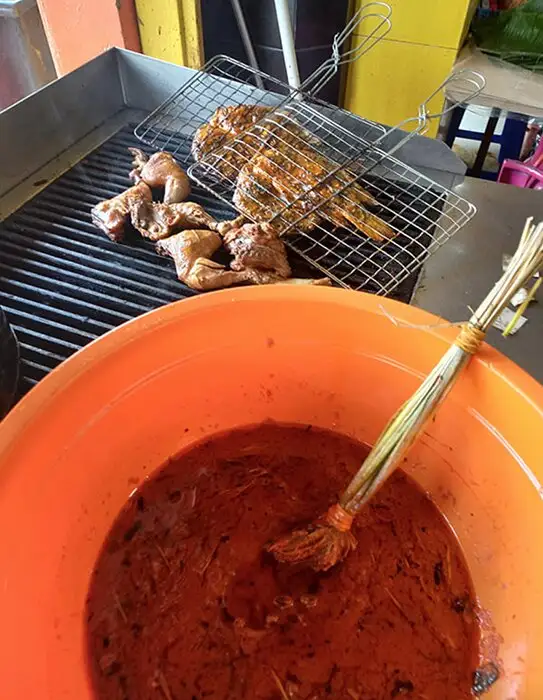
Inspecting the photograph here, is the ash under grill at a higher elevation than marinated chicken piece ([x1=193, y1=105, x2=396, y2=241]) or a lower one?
lower

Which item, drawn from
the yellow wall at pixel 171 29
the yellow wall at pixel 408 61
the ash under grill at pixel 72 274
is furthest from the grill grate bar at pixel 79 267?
the yellow wall at pixel 408 61

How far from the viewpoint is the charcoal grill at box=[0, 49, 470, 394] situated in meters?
1.35

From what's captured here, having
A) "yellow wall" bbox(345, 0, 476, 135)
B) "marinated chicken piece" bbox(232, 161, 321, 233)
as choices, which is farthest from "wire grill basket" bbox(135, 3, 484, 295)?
"yellow wall" bbox(345, 0, 476, 135)

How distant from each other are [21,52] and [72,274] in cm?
128

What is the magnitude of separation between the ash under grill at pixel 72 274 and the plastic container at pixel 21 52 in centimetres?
84

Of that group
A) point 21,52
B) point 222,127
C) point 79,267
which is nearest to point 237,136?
point 222,127

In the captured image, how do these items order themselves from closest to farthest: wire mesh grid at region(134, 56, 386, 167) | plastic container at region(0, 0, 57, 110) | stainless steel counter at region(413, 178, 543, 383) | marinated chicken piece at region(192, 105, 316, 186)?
stainless steel counter at region(413, 178, 543, 383)
marinated chicken piece at region(192, 105, 316, 186)
wire mesh grid at region(134, 56, 386, 167)
plastic container at region(0, 0, 57, 110)

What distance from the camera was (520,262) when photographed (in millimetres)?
766

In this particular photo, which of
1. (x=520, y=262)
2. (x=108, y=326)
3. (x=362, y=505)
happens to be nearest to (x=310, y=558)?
(x=362, y=505)

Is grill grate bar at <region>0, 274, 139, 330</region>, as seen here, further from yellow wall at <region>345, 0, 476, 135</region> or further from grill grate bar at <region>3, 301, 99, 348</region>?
yellow wall at <region>345, 0, 476, 135</region>

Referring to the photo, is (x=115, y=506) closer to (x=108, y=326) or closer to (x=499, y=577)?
(x=108, y=326)

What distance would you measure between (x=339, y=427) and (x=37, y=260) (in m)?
0.84

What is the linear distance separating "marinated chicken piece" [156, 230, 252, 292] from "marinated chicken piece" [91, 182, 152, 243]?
4.8 inches

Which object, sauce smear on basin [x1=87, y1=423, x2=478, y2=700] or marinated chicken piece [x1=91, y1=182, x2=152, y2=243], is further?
marinated chicken piece [x1=91, y1=182, x2=152, y2=243]
